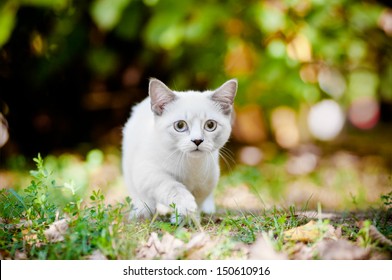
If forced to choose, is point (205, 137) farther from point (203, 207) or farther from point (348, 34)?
point (348, 34)

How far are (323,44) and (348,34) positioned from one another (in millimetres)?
677

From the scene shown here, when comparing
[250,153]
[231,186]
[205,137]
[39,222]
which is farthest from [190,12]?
[39,222]

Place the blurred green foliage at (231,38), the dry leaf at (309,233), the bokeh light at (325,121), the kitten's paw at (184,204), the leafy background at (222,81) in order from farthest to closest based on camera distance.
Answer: the bokeh light at (325,121), the blurred green foliage at (231,38), the leafy background at (222,81), the kitten's paw at (184,204), the dry leaf at (309,233)

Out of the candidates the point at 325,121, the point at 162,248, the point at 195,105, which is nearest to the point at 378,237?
the point at 162,248

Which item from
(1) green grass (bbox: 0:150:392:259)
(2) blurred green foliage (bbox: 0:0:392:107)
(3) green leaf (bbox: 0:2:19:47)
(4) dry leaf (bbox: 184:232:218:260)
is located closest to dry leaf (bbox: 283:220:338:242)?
(1) green grass (bbox: 0:150:392:259)

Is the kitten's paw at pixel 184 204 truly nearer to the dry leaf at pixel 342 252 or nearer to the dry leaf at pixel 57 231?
the dry leaf at pixel 57 231

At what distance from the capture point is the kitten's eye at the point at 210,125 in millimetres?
2775

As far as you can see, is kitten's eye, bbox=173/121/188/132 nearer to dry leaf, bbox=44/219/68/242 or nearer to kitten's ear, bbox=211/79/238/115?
kitten's ear, bbox=211/79/238/115

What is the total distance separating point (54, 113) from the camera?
21.2 ft

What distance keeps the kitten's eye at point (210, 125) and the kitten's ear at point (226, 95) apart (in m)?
0.16

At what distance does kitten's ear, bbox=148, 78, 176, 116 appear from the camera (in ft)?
9.20

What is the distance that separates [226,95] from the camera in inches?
114

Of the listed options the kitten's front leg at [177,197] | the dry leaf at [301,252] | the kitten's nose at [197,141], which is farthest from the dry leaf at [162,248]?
the kitten's nose at [197,141]

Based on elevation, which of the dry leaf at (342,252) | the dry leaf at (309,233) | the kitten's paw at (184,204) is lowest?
the dry leaf at (342,252)
